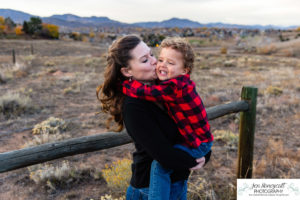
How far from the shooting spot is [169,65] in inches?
70.7

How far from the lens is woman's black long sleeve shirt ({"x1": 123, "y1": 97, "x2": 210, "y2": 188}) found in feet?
4.82

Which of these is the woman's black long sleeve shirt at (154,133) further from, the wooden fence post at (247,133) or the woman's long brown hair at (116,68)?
the wooden fence post at (247,133)

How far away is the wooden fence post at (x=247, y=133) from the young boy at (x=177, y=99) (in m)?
1.83

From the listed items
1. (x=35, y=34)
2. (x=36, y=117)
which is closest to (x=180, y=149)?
(x=36, y=117)

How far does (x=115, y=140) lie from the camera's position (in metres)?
2.33

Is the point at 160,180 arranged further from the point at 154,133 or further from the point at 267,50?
the point at 267,50

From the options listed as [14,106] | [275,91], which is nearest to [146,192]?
[14,106]

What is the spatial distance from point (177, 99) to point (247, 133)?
7.38 ft

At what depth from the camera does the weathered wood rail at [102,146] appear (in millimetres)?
1845

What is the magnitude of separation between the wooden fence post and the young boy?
1827mm

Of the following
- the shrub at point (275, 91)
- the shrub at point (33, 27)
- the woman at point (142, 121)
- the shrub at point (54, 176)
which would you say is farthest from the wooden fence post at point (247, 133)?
the shrub at point (33, 27)

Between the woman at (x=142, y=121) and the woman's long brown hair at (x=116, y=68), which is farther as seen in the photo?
the woman's long brown hair at (x=116, y=68)

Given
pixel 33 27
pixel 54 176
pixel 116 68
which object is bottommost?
pixel 54 176

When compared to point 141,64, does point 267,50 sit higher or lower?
higher
